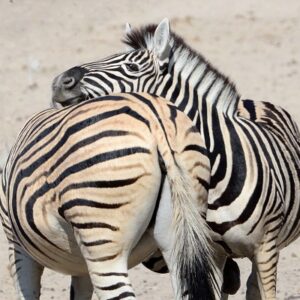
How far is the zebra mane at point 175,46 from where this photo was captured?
689cm

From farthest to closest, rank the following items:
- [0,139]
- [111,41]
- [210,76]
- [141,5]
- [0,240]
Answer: [141,5], [111,41], [0,139], [0,240], [210,76]

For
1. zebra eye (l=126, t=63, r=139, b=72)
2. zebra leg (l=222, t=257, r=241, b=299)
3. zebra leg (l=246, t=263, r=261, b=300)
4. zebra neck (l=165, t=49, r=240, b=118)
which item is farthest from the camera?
zebra leg (l=222, t=257, r=241, b=299)

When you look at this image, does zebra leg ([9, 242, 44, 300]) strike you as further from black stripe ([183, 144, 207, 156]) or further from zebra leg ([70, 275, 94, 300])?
black stripe ([183, 144, 207, 156])

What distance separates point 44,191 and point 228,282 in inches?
91.1

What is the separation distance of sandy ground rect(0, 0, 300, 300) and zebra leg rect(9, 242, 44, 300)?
8246mm

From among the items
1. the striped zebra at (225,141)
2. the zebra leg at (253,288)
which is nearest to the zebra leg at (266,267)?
the striped zebra at (225,141)

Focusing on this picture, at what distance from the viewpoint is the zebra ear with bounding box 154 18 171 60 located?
273 inches

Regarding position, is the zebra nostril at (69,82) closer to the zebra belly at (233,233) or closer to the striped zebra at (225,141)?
the striped zebra at (225,141)

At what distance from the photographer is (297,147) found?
24.2 ft

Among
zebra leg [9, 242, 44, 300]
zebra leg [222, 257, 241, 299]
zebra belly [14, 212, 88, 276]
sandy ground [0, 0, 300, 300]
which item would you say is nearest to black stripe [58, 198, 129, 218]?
zebra belly [14, 212, 88, 276]

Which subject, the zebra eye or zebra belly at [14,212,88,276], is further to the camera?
the zebra eye

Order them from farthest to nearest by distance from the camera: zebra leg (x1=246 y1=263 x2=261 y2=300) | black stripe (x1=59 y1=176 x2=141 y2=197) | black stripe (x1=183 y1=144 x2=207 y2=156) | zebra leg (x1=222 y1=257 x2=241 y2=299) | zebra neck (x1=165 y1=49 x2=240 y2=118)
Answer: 1. zebra leg (x1=222 y1=257 x2=241 y2=299)
2. zebra leg (x1=246 y1=263 x2=261 y2=300)
3. zebra neck (x1=165 y1=49 x2=240 y2=118)
4. black stripe (x1=183 y1=144 x2=207 y2=156)
5. black stripe (x1=59 y1=176 x2=141 y2=197)

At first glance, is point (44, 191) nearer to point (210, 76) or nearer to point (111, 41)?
point (210, 76)

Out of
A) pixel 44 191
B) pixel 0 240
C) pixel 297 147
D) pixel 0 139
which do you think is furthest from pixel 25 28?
pixel 44 191
